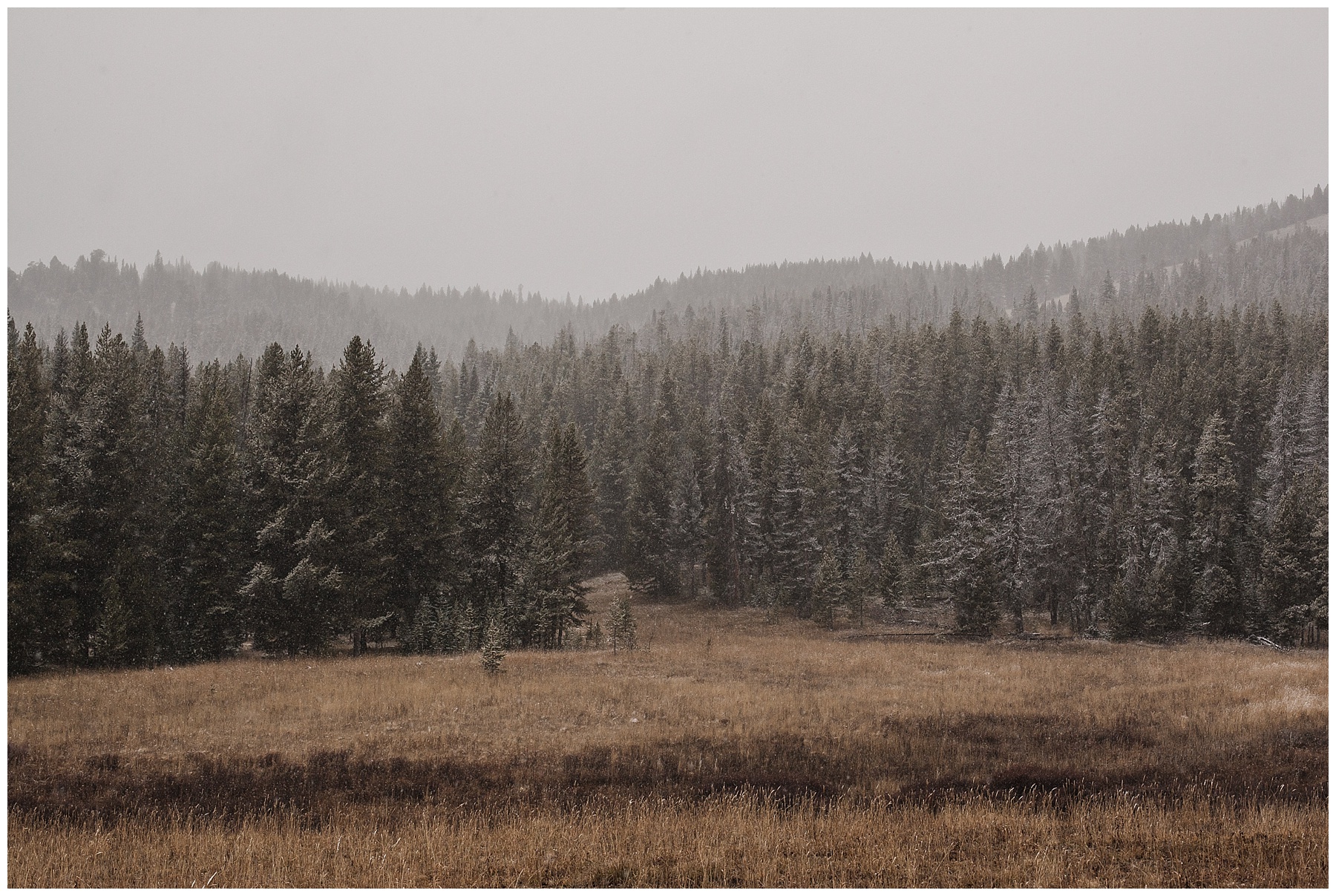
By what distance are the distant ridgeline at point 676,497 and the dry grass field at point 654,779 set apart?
5536mm

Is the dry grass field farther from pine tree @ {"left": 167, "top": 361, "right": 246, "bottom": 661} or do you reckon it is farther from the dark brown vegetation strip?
pine tree @ {"left": 167, "top": 361, "right": 246, "bottom": 661}

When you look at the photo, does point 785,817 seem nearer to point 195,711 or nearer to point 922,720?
point 922,720

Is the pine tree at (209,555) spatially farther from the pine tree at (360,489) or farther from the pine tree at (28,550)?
the pine tree at (28,550)

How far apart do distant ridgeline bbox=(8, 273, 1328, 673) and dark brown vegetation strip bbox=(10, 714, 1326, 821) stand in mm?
11677

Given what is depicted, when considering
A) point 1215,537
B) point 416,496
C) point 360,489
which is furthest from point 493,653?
point 1215,537

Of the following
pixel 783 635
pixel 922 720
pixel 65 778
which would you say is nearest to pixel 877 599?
pixel 783 635

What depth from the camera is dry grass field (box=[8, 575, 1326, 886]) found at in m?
9.91

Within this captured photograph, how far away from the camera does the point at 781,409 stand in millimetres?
82000

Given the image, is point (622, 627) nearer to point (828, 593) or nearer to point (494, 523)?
point (494, 523)

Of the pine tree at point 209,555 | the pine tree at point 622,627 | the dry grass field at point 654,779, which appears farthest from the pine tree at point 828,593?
the pine tree at point 209,555

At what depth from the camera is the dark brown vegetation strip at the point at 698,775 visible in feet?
42.7

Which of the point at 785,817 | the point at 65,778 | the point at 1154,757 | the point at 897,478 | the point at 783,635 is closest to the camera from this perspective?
the point at 785,817

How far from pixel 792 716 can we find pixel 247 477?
25141 millimetres

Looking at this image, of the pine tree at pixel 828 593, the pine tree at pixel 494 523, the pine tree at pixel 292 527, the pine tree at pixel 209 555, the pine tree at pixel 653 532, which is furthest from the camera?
the pine tree at pixel 653 532
